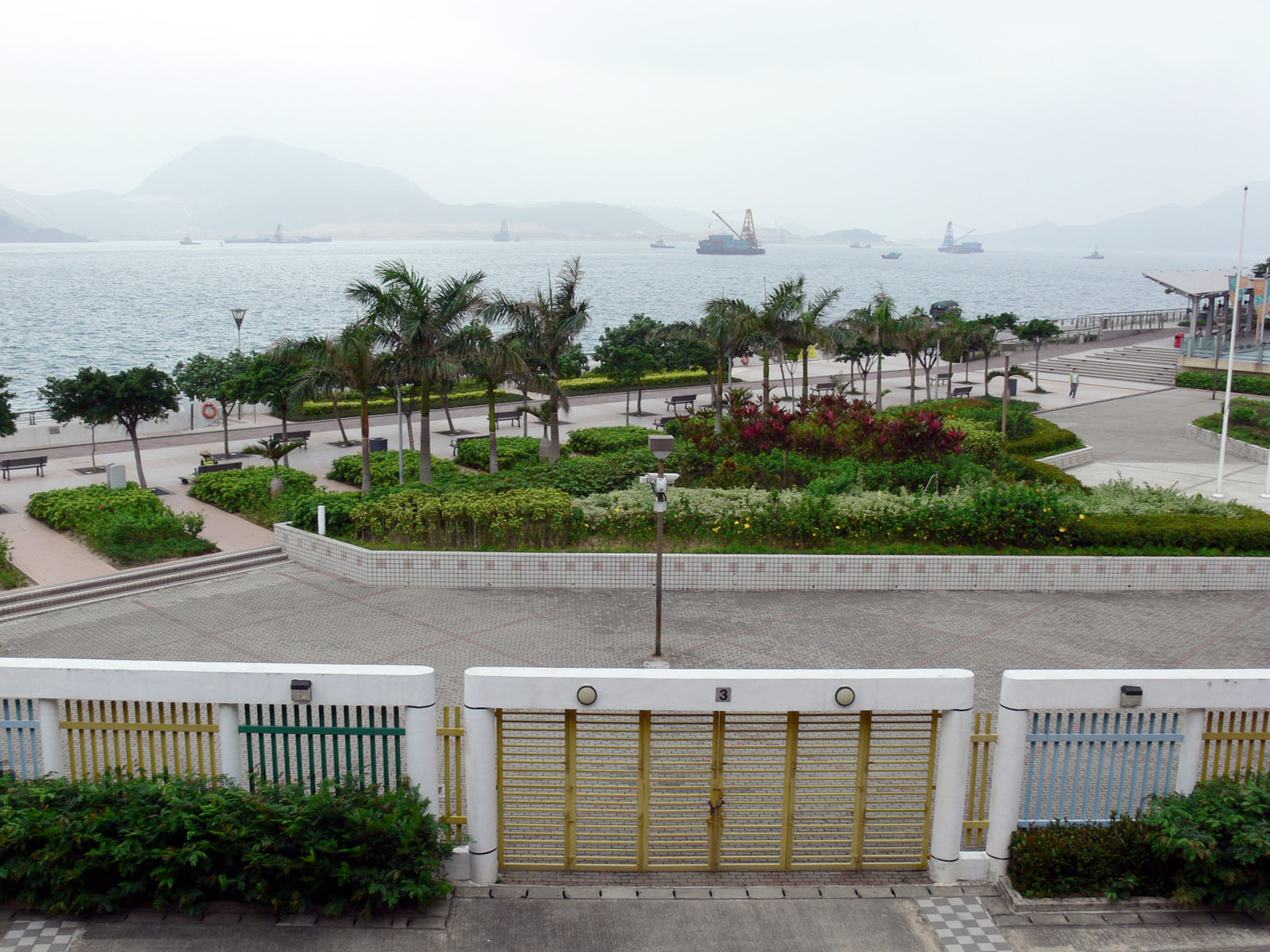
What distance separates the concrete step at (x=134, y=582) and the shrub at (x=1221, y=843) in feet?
46.8

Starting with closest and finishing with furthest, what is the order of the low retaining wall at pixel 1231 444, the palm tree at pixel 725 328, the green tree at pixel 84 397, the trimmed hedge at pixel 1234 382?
the green tree at pixel 84 397 → the low retaining wall at pixel 1231 444 → the palm tree at pixel 725 328 → the trimmed hedge at pixel 1234 382

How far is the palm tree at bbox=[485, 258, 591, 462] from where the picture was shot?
2325cm

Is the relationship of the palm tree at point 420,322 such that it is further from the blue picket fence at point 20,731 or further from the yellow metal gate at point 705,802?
the yellow metal gate at point 705,802

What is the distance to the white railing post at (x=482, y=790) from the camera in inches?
311

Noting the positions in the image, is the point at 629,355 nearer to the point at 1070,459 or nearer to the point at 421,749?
the point at 1070,459

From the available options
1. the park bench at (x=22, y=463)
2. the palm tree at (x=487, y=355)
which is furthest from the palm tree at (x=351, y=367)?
the park bench at (x=22, y=463)

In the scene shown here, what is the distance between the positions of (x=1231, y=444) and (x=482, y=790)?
26472 millimetres

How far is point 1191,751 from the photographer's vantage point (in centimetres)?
818

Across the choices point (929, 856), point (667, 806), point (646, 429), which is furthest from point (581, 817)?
point (646, 429)

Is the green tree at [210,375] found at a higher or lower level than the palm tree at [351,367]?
lower

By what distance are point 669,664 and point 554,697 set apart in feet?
19.8

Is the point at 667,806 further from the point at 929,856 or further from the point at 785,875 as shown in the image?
the point at 929,856

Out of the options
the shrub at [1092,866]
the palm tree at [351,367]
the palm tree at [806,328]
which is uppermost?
the palm tree at [806,328]

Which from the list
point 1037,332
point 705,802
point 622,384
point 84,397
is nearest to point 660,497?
point 705,802
